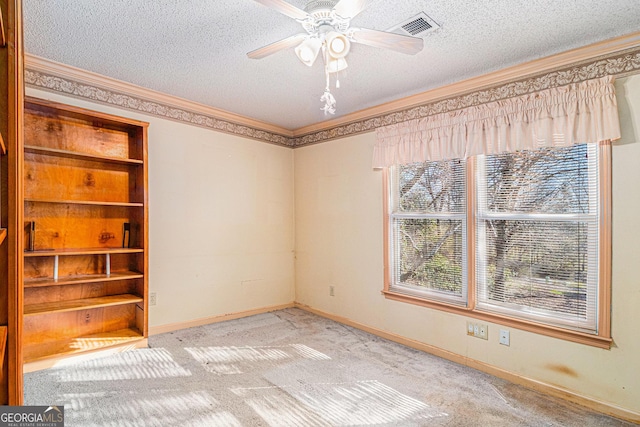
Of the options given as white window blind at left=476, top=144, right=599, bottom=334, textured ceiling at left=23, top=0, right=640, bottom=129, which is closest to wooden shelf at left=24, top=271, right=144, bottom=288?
textured ceiling at left=23, top=0, right=640, bottom=129

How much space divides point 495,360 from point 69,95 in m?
4.09

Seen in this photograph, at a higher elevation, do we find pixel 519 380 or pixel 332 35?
pixel 332 35

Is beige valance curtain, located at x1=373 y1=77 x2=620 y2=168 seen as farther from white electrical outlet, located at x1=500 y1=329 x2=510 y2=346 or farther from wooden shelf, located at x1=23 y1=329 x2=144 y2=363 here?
wooden shelf, located at x1=23 y1=329 x2=144 y2=363

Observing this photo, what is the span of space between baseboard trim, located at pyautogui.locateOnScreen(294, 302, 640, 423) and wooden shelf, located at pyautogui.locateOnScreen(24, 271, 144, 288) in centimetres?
230

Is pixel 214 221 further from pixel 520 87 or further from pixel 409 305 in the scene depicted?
pixel 520 87

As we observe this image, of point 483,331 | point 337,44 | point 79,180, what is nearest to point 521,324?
point 483,331

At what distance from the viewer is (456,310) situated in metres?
2.91

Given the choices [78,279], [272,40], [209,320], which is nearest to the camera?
[272,40]

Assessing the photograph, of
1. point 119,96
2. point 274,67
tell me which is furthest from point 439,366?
point 119,96

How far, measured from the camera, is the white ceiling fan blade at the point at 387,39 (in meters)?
1.72

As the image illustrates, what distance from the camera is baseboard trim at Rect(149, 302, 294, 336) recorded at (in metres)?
3.41

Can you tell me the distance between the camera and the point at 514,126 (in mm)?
2527

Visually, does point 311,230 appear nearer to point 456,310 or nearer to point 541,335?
point 456,310

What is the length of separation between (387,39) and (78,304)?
3016 millimetres
